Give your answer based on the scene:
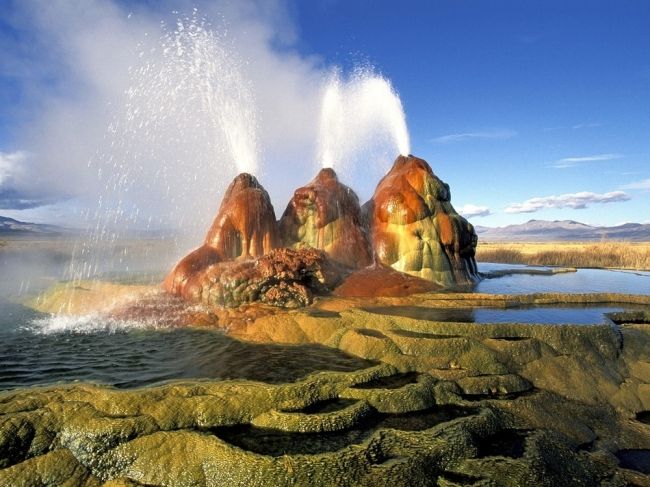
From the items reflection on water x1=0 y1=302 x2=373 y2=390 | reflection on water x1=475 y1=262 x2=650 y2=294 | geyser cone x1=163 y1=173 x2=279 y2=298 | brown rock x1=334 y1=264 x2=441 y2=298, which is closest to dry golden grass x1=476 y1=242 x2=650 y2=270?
reflection on water x1=475 y1=262 x2=650 y2=294

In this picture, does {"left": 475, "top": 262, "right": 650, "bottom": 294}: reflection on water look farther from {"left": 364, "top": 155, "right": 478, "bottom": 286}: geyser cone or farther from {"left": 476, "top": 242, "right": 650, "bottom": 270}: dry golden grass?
{"left": 476, "top": 242, "right": 650, "bottom": 270}: dry golden grass

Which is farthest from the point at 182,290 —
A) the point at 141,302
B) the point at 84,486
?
the point at 84,486

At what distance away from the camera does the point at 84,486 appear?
4.94 meters

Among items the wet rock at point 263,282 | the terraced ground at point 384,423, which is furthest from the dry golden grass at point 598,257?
the terraced ground at point 384,423

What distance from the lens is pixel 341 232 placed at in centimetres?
1745

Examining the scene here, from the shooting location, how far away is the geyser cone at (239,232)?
49.2ft

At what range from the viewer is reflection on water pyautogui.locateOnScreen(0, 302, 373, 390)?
7.62 metres

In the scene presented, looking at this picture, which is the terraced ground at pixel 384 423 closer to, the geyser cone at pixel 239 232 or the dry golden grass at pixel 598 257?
the geyser cone at pixel 239 232

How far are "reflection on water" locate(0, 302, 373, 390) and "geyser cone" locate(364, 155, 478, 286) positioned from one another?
27.7ft

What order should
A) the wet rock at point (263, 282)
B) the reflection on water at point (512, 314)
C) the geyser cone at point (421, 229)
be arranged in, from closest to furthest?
the reflection on water at point (512, 314) < the wet rock at point (263, 282) < the geyser cone at point (421, 229)

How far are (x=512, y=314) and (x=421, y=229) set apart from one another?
6641 millimetres

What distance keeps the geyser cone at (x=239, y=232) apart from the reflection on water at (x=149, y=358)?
417cm

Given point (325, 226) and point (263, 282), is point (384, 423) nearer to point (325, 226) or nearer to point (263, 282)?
point (263, 282)

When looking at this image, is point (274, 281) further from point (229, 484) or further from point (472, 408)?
point (229, 484)
